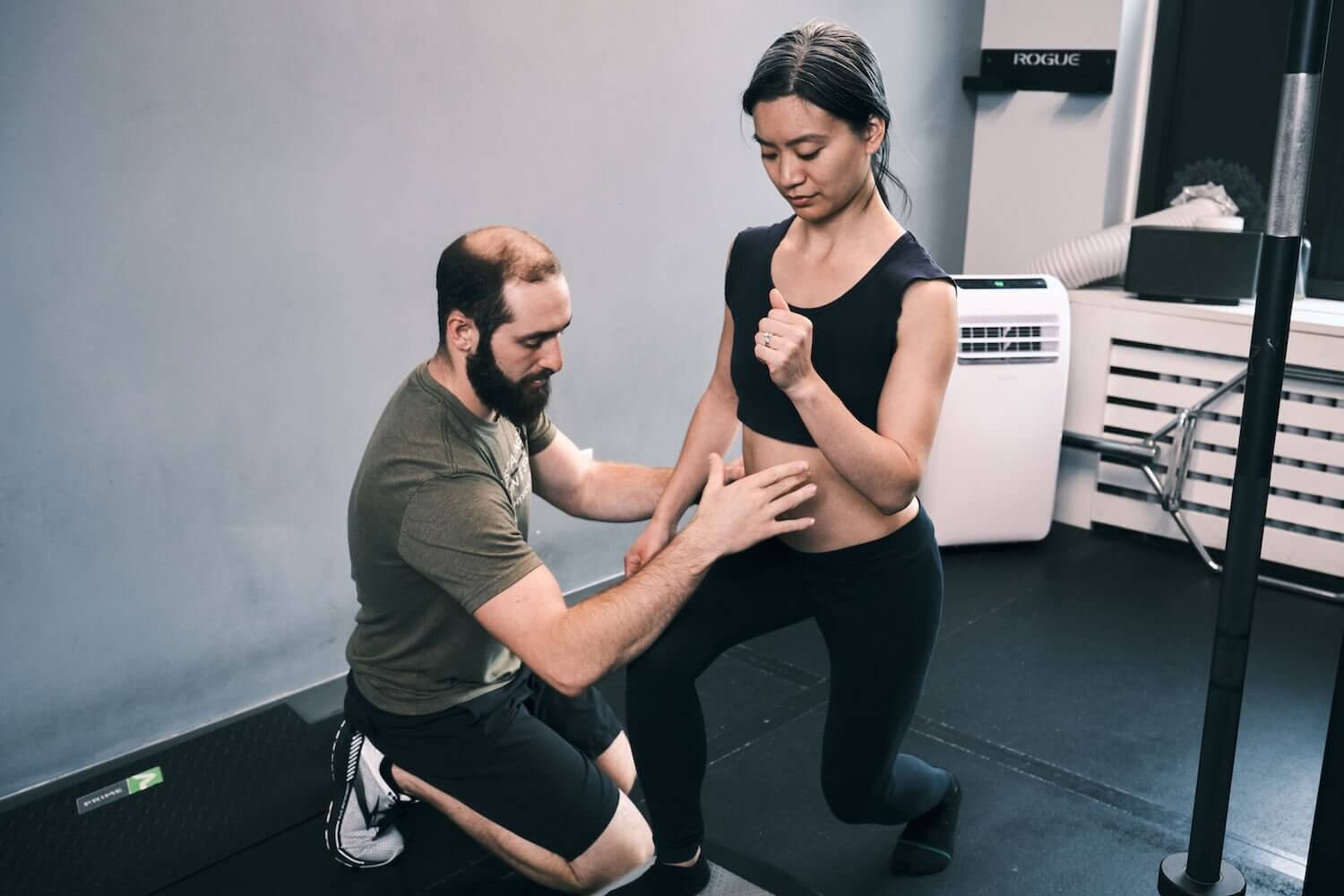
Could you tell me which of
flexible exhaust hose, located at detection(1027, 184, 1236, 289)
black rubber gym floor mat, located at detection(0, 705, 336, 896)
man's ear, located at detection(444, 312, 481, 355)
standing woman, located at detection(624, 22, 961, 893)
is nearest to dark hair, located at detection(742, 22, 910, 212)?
standing woman, located at detection(624, 22, 961, 893)

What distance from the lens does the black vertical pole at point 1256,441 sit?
5.41 feet

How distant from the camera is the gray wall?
89.4 inches

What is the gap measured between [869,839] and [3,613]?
1.75 m

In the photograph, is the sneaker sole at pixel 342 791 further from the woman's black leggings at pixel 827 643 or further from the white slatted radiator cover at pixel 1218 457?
the white slatted radiator cover at pixel 1218 457

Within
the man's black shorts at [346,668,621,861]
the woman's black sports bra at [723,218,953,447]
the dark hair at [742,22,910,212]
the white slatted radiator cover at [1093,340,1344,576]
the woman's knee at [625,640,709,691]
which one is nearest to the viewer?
the dark hair at [742,22,910,212]

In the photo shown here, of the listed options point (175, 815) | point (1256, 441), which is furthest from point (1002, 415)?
point (175, 815)

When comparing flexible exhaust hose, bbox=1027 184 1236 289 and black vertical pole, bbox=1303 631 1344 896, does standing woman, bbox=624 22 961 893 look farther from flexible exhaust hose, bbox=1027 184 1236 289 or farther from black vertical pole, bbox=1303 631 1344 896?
flexible exhaust hose, bbox=1027 184 1236 289

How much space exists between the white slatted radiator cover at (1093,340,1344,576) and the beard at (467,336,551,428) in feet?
7.12

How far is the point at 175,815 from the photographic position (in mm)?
2385

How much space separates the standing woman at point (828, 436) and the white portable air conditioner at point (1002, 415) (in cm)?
177

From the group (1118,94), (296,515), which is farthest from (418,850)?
(1118,94)

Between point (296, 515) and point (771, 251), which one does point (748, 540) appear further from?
point (296, 515)

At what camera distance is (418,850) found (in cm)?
228

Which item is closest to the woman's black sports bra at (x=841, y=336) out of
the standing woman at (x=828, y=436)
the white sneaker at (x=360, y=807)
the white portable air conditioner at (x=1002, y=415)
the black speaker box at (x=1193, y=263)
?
the standing woman at (x=828, y=436)
